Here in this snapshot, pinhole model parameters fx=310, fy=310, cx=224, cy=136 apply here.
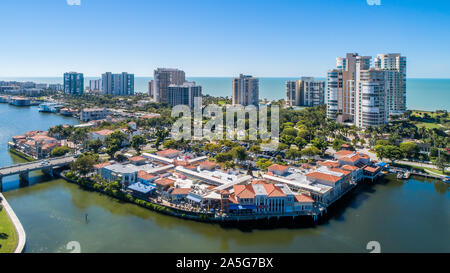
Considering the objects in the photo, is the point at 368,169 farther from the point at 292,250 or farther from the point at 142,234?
the point at 142,234

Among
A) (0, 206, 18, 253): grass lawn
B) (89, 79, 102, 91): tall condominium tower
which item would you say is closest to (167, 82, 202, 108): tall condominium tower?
(0, 206, 18, 253): grass lawn

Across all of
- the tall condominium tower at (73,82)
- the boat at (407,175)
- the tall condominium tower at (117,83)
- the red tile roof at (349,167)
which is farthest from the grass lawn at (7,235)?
the tall condominium tower at (117,83)

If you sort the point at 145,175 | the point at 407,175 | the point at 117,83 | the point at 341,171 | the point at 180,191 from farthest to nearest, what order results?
the point at 117,83
the point at 407,175
the point at 341,171
the point at 145,175
the point at 180,191

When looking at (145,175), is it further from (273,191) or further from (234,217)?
(273,191)

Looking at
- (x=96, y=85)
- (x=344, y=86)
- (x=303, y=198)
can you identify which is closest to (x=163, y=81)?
(x=344, y=86)

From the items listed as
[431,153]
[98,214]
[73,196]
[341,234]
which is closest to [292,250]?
[341,234]

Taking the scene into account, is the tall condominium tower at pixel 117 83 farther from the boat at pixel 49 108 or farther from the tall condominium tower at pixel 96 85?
the boat at pixel 49 108
